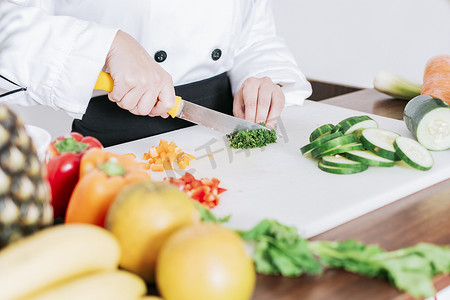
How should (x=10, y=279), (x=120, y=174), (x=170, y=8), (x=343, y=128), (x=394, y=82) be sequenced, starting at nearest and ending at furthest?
(x=10, y=279) < (x=120, y=174) < (x=343, y=128) < (x=170, y=8) < (x=394, y=82)

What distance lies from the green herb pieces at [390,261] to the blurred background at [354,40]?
2.16 meters

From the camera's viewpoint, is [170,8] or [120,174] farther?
[170,8]

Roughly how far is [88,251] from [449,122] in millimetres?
1051

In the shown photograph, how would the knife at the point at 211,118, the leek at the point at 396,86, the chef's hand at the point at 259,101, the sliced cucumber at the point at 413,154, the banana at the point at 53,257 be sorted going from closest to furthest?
1. the banana at the point at 53,257
2. the sliced cucumber at the point at 413,154
3. the knife at the point at 211,118
4. the chef's hand at the point at 259,101
5. the leek at the point at 396,86

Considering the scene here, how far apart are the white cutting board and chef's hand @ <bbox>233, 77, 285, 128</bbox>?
76 millimetres

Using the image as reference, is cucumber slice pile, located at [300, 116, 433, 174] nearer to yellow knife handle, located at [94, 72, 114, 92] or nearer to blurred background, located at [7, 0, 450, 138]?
yellow knife handle, located at [94, 72, 114, 92]

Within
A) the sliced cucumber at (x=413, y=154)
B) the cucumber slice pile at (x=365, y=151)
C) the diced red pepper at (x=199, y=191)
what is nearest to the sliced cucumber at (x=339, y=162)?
the cucumber slice pile at (x=365, y=151)

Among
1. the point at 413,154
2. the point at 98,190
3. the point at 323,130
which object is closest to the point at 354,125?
the point at 323,130

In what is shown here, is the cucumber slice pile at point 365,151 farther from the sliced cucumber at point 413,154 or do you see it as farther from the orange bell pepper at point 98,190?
the orange bell pepper at point 98,190

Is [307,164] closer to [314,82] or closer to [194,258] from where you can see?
[194,258]

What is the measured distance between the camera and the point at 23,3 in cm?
131

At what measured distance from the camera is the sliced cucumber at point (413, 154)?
3.81 ft

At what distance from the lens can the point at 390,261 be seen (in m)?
0.69

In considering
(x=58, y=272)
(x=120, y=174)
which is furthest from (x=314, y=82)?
(x=58, y=272)
